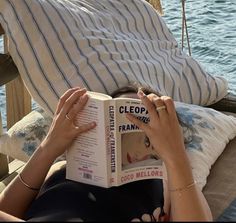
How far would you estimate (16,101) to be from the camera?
5.79 feet

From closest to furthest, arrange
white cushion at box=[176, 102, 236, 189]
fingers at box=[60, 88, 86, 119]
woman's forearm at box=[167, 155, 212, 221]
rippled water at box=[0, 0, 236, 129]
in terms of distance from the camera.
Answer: woman's forearm at box=[167, 155, 212, 221] < fingers at box=[60, 88, 86, 119] < white cushion at box=[176, 102, 236, 189] < rippled water at box=[0, 0, 236, 129]

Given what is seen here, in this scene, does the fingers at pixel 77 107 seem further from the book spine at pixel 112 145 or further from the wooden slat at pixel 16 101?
the wooden slat at pixel 16 101

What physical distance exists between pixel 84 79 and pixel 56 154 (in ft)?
1.11

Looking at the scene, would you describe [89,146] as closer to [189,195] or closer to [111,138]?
[111,138]

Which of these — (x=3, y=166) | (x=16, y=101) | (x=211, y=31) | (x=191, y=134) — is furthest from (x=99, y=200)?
(x=211, y=31)

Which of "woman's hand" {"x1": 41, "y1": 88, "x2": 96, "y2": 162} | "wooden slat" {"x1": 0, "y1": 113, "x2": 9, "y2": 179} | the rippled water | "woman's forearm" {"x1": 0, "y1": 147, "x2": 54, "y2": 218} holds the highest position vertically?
"woman's hand" {"x1": 41, "y1": 88, "x2": 96, "y2": 162}

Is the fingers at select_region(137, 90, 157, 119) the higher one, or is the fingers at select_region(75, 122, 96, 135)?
the fingers at select_region(137, 90, 157, 119)

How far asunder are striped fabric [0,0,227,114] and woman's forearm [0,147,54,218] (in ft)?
0.98

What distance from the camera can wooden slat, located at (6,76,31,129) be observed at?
1.74 metres

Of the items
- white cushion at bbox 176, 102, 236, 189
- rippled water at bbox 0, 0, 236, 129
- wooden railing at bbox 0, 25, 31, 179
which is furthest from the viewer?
rippled water at bbox 0, 0, 236, 129

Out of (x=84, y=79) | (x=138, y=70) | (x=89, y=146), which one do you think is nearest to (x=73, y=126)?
(x=89, y=146)

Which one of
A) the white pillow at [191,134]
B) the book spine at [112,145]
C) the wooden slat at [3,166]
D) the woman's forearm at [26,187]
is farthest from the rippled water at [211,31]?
the book spine at [112,145]

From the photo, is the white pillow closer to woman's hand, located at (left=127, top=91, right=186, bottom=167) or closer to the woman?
the woman

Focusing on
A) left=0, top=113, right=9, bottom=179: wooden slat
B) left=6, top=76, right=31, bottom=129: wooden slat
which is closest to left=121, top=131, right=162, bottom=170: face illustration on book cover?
left=0, top=113, right=9, bottom=179: wooden slat
